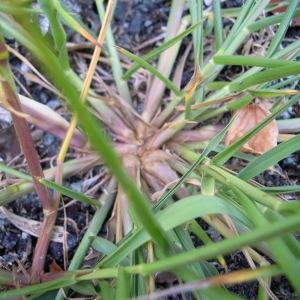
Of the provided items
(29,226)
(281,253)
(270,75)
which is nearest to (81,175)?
(29,226)

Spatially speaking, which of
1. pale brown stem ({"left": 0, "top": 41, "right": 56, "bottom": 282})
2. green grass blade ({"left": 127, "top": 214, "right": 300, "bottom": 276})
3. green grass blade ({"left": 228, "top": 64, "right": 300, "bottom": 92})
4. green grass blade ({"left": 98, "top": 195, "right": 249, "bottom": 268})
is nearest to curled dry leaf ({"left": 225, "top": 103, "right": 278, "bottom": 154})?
green grass blade ({"left": 228, "top": 64, "right": 300, "bottom": 92})

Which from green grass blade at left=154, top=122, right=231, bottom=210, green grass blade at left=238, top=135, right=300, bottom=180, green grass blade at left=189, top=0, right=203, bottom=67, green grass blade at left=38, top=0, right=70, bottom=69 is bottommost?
green grass blade at left=238, top=135, right=300, bottom=180

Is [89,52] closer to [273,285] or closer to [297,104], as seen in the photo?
[297,104]

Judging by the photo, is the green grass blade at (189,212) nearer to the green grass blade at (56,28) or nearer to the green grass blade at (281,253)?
the green grass blade at (281,253)

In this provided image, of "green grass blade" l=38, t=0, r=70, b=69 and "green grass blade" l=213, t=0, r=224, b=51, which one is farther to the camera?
"green grass blade" l=213, t=0, r=224, b=51

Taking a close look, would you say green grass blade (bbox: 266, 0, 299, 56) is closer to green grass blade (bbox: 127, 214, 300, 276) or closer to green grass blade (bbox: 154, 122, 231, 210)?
green grass blade (bbox: 154, 122, 231, 210)

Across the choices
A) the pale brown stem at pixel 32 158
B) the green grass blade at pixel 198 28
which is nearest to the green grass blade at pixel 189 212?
the pale brown stem at pixel 32 158

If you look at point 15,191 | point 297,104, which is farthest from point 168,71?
point 15,191
